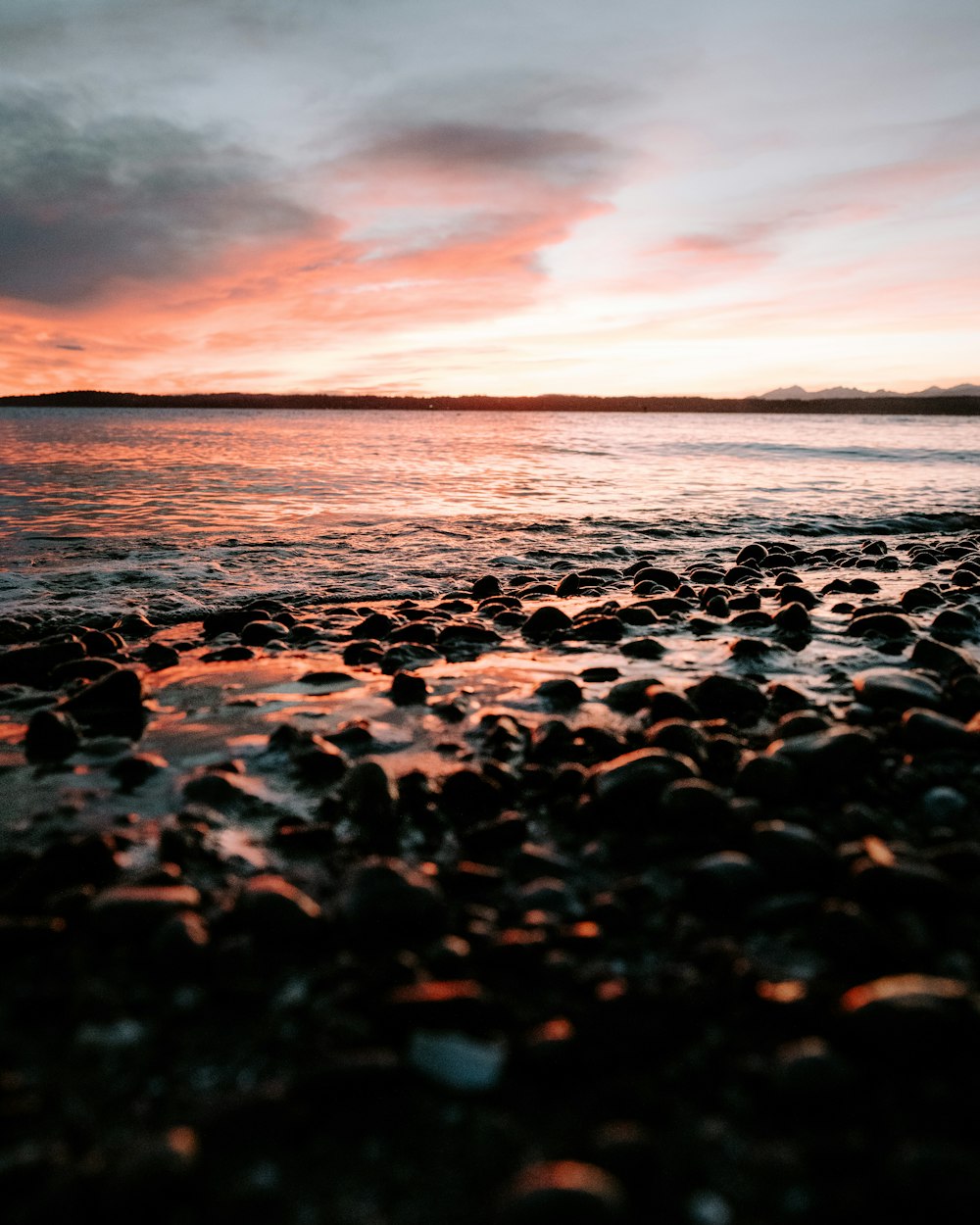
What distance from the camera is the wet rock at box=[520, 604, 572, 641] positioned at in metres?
5.64

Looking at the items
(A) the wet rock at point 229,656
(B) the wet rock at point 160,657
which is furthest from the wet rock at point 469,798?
(B) the wet rock at point 160,657

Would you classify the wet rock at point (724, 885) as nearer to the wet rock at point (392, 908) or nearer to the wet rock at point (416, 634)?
the wet rock at point (392, 908)

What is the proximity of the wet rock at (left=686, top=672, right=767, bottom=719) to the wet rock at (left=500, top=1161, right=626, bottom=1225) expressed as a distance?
2748mm

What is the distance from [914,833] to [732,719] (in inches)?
46.6

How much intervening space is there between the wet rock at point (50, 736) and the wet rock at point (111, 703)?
0.78ft

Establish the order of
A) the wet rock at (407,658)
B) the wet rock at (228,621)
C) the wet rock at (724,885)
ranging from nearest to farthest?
the wet rock at (724,885) < the wet rock at (407,658) < the wet rock at (228,621)

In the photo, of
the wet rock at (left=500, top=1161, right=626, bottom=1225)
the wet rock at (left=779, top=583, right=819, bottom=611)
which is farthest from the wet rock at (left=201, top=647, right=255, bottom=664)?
the wet rock at (left=779, top=583, right=819, bottom=611)

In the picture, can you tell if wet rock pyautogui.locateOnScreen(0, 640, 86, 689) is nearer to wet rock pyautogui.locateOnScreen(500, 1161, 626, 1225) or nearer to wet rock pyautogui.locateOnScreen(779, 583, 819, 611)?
wet rock pyautogui.locateOnScreen(500, 1161, 626, 1225)

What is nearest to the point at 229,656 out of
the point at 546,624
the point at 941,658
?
the point at 546,624

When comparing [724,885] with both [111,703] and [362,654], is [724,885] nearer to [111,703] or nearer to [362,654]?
[362,654]

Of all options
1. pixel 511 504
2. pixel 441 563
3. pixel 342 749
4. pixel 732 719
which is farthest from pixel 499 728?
pixel 511 504

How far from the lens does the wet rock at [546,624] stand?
564cm

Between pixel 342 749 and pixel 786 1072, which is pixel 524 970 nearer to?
pixel 786 1072

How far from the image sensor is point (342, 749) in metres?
3.53
